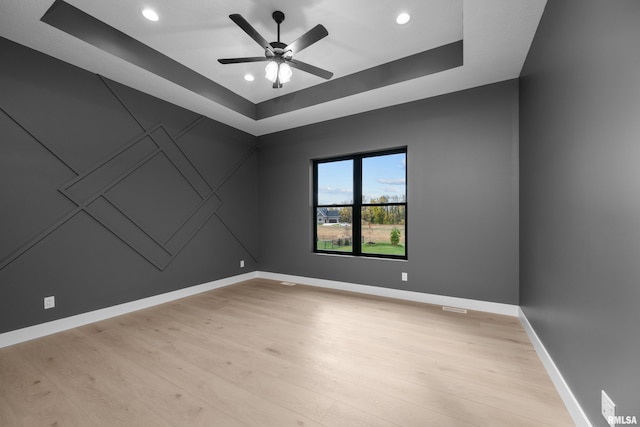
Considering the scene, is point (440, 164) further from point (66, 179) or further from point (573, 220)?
point (66, 179)

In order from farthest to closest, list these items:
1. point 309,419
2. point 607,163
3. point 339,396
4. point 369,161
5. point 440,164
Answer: point 369,161, point 440,164, point 339,396, point 309,419, point 607,163

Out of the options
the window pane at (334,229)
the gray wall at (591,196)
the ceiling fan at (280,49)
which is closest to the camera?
the gray wall at (591,196)

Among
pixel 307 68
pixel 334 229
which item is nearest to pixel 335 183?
pixel 334 229

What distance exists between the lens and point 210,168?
162 inches

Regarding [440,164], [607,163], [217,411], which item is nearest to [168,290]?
[217,411]

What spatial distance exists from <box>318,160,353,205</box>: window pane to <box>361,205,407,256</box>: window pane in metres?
0.45

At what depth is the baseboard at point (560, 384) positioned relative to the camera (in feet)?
4.44

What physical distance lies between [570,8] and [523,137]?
1423 mm

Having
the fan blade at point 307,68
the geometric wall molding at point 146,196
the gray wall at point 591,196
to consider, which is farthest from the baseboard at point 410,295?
the fan blade at point 307,68

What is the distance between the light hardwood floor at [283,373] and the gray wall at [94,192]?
533mm

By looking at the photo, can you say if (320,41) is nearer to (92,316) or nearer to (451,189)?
(451,189)

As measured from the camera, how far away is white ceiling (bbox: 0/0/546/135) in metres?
2.15

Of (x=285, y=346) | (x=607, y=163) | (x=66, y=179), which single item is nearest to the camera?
(x=607, y=163)

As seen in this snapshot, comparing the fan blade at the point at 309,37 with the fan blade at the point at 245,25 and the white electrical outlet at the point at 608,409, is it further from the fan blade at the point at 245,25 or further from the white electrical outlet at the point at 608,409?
the white electrical outlet at the point at 608,409
